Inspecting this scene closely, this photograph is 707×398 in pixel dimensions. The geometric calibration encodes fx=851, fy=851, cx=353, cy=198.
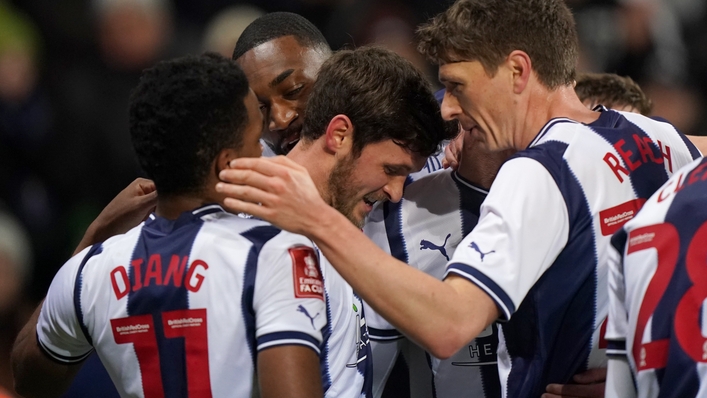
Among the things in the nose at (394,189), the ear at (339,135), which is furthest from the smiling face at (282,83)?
the nose at (394,189)

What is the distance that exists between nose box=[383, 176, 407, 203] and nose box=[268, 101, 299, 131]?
0.67 metres

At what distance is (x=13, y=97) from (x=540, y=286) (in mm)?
3703

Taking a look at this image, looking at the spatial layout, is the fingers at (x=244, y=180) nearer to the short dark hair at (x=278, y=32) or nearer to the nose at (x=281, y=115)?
the nose at (x=281, y=115)

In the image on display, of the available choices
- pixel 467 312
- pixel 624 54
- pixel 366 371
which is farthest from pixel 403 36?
pixel 467 312

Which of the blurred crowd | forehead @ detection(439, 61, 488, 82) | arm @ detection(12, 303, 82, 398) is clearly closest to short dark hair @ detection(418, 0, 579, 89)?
forehead @ detection(439, 61, 488, 82)

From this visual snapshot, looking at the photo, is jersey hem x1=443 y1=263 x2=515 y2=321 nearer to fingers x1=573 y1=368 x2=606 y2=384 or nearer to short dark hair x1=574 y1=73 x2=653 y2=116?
fingers x1=573 y1=368 x2=606 y2=384

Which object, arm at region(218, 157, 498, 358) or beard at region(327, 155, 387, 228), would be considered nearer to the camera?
arm at region(218, 157, 498, 358)

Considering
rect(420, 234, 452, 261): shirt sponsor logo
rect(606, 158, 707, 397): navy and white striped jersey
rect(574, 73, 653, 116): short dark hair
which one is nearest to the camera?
rect(606, 158, 707, 397): navy and white striped jersey

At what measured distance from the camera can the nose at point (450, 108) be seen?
2.79 m

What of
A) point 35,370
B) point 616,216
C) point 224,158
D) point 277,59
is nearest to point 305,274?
point 224,158

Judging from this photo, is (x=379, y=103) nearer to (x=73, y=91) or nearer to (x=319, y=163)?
(x=319, y=163)

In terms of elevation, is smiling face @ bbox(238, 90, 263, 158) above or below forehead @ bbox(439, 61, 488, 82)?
below

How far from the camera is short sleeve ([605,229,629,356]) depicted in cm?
201

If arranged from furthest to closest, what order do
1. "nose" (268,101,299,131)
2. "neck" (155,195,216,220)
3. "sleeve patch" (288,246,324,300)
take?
"nose" (268,101,299,131), "neck" (155,195,216,220), "sleeve patch" (288,246,324,300)
